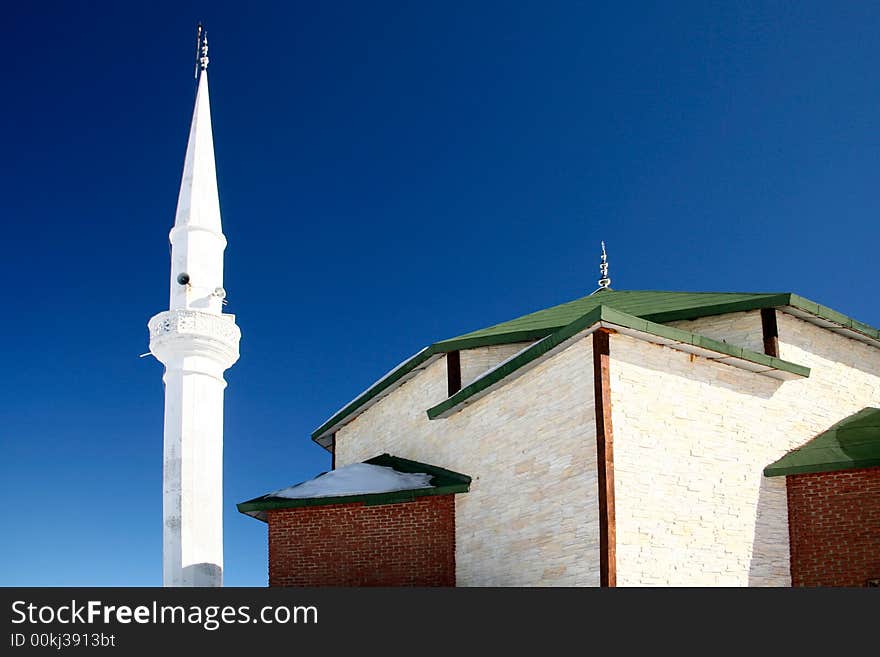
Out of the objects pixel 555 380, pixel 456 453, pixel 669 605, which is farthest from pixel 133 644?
pixel 456 453

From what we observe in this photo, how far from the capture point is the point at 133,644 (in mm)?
9547

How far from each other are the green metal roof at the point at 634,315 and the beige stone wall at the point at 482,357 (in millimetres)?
142

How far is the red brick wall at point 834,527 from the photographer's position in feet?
47.5

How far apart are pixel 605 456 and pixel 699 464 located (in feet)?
6.46

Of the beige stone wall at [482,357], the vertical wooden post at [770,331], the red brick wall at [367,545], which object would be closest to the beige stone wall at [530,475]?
the red brick wall at [367,545]

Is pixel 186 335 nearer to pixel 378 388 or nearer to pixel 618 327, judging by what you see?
pixel 378 388

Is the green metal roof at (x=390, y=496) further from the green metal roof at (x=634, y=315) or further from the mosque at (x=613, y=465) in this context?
the green metal roof at (x=634, y=315)

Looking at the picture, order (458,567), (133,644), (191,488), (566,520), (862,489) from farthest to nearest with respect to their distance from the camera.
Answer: (191,488) < (458,567) < (862,489) < (566,520) < (133,644)

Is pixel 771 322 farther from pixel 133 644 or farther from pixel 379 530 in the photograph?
pixel 133 644

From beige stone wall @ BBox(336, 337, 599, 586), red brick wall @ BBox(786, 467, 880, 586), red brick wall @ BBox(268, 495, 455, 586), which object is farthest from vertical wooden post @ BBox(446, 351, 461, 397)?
red brick wall @ BBox(786, 467, 880, 586)

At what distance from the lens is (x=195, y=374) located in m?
21.8

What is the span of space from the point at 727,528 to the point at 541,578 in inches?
114

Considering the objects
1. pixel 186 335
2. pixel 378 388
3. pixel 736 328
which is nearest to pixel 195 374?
pixel 186 335

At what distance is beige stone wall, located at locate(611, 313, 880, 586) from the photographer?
13.2 meters
